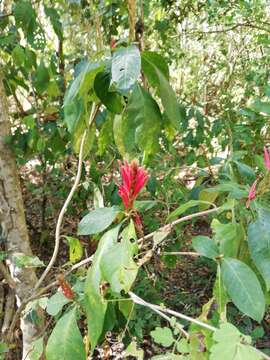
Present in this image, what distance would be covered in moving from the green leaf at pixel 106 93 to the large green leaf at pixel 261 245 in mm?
328

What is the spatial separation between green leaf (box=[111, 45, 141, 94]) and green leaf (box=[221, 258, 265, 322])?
32 centimetres

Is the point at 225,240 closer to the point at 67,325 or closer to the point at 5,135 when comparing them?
the point at 67,325

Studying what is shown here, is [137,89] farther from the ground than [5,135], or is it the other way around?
[5,135]

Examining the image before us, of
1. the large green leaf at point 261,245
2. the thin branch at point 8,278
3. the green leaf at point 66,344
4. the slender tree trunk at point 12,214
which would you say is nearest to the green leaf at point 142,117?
the large green leaf at point 261,245

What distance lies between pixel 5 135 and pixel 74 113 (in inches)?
20.7

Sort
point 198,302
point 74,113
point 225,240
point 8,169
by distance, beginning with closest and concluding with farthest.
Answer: point 225,240, point 74,113, point 8,169, point 198,302

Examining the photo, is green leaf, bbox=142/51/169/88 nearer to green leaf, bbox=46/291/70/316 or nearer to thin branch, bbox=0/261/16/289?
green leaf, bbox=46/291/70/316

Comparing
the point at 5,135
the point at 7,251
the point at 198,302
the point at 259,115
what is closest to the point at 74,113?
the point at 5,135

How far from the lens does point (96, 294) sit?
2.27ft

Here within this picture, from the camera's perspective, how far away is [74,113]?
0.85 meters

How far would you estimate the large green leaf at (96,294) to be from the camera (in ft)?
2.24

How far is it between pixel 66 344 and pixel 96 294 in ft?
0.32

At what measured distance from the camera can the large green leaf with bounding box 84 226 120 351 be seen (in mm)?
682

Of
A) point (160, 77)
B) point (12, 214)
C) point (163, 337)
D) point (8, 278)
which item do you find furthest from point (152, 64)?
point (8, 278)
